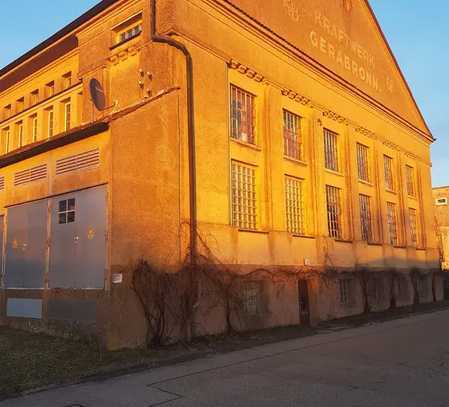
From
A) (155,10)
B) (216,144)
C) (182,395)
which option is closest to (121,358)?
(182,395)

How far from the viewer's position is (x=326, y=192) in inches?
893

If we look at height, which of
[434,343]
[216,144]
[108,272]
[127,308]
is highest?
[216,144]

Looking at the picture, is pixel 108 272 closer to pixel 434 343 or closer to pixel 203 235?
pixel 203 235

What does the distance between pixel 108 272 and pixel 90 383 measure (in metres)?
3.29

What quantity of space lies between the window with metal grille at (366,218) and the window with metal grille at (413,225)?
19.1 ft

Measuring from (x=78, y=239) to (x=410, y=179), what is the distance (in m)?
24.5

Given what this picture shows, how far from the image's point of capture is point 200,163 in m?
15.5

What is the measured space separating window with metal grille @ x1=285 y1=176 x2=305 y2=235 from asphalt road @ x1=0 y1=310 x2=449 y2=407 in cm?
702

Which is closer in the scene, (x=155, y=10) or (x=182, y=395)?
(x=182, y=395)

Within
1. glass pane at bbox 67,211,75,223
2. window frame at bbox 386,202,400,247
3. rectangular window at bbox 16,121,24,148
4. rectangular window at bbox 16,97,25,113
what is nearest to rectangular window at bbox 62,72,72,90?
rectangular window at bbox 16,121,24,148

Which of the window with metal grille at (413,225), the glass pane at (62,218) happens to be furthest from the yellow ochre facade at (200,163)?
the window with metal grille at (413,225)

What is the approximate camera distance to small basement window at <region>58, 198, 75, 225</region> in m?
13.5

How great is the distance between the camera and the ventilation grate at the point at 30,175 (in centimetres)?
1463

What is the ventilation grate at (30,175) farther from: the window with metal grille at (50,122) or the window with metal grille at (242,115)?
the window with metal grille at (242,115)
